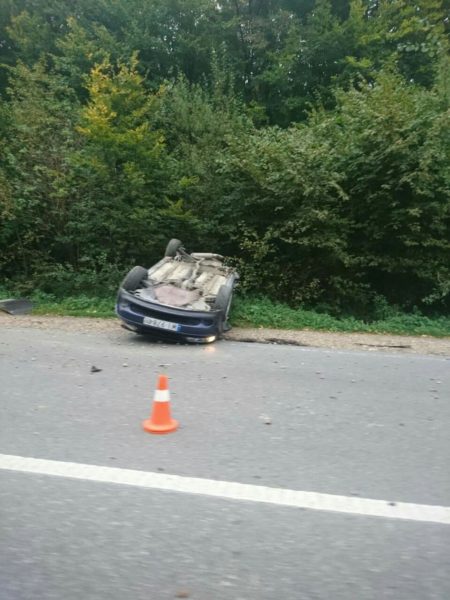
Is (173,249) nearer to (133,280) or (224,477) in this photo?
(133,280)

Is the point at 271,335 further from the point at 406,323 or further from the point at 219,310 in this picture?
the point at 406,323

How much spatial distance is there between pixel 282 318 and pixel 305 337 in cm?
124

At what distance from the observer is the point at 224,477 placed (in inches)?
141

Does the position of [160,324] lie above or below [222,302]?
below

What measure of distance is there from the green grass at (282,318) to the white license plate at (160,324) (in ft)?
7.86

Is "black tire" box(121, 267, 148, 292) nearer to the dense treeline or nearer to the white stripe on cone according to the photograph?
the white stripe on cone

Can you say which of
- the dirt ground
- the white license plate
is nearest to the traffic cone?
the white license plate

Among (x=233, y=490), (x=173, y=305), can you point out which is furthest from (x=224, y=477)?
(x=173, y=305)

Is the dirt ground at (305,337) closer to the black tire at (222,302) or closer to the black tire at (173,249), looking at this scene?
the black tire at (222,302)

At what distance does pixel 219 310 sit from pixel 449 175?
660 centimetres

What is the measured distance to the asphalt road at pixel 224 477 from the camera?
2.55m

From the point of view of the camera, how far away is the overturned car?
7.53m

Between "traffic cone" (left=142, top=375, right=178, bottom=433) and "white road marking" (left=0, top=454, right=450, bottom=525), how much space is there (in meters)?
0.71

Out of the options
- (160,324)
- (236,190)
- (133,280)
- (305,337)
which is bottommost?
(305,337)
